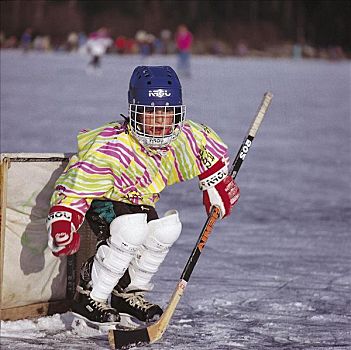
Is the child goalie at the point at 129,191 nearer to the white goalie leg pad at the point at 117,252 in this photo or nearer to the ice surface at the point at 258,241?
the white goalie leg pad at the point at 117,252

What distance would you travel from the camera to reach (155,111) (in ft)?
9.53

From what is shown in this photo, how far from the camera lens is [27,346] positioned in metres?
2.83

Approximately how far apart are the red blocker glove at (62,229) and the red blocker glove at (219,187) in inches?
19.7

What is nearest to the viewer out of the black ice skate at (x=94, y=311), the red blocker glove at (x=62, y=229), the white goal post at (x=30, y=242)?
the red blocker glove at (x=62, y=229)

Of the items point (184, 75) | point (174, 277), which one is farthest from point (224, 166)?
point (184, 75)

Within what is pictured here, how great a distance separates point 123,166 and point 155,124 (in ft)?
0.51

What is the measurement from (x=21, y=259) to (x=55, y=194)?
0.32 m

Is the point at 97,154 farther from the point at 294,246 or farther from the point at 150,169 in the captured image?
the point at 294,246

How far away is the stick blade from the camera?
2.86 metres

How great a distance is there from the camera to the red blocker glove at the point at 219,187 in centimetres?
314

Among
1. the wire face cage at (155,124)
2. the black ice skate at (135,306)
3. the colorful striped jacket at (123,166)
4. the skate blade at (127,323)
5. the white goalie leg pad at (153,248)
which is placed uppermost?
the wire face cage at (155,124)

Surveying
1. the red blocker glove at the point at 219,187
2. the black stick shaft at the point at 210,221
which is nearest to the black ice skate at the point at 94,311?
the black stick shaft at the point at 210,221

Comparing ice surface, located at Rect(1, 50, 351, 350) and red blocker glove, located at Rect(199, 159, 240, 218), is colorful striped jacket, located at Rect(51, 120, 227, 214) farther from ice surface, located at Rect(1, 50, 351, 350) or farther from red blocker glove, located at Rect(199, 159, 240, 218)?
ice surface, located at Rect(1, 50, 351, 350)

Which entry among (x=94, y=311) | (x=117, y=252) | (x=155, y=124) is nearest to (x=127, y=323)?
(x=94, y=311)
